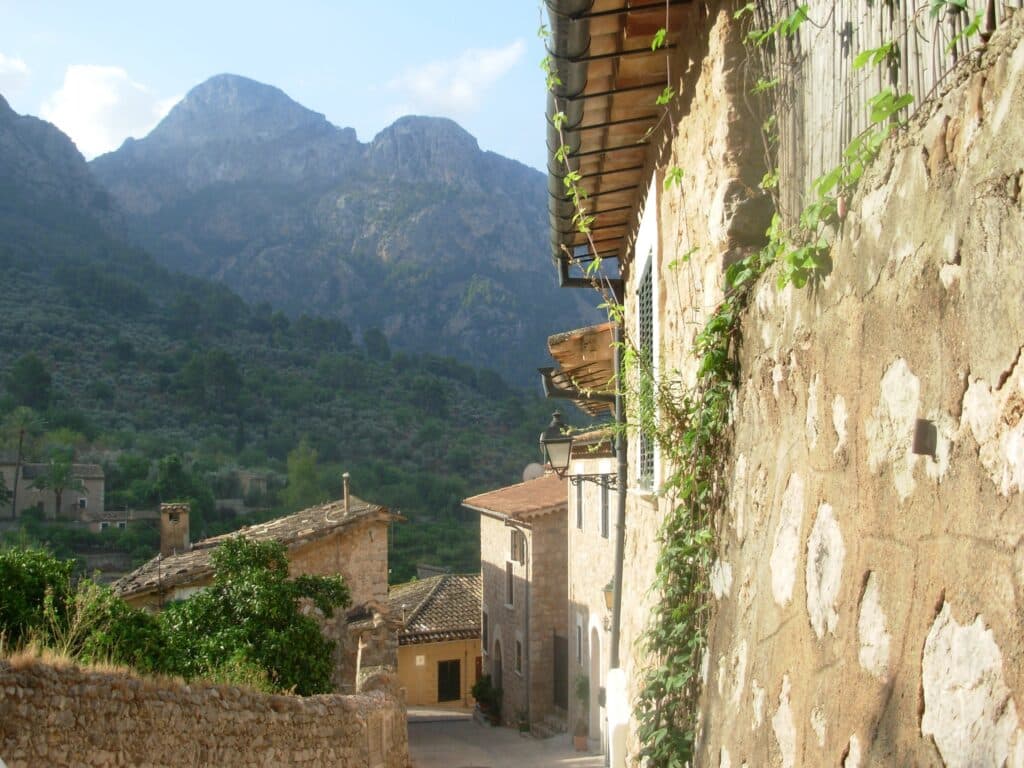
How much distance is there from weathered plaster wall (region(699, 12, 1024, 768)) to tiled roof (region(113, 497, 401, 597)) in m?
13.3

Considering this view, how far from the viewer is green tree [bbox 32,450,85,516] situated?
39875mm

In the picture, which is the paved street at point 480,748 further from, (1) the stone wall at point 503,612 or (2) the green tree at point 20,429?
(2) the green tree at point 20,429

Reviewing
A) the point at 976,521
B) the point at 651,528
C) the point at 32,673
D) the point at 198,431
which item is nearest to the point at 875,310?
the point at 976,521

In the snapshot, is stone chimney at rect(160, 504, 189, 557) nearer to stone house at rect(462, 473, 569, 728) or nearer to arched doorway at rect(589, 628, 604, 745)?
stone house at rect(462, 473, 569, 728)

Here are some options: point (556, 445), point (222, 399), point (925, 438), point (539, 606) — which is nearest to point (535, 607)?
point (539, 606)

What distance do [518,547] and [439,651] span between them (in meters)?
7.31

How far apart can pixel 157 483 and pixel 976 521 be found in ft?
137

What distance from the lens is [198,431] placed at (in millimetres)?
54938

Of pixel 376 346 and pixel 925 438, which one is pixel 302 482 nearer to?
pixel 376 346

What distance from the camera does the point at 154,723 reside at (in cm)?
761

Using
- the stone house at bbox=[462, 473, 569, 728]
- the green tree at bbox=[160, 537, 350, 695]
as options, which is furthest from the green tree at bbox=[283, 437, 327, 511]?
the green tree at bbox=[160, 537, 350, 695]

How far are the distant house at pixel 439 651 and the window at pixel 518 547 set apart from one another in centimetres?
592

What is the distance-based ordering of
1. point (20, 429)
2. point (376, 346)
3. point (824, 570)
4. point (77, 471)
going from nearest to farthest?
point (824, 570) → point (77, 471) → point (20, 429) → point (376, 346)

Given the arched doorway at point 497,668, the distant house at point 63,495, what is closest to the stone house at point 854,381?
the arched doorway at point 497,668
